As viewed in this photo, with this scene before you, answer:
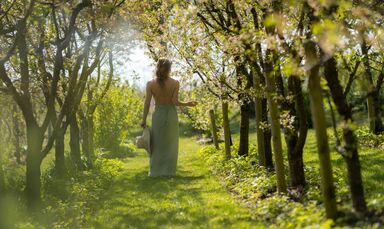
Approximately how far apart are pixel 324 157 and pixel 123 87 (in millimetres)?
22499

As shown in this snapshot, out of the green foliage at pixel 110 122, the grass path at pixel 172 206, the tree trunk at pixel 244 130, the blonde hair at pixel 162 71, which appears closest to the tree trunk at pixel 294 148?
the grass path at pixel 172 206

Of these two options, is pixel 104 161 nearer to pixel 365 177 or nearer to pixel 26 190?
pixel 26 190

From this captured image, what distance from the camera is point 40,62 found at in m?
12.1

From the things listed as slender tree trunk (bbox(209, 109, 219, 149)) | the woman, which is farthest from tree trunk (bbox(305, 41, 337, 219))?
slender tree trunk (bbox(209, 109, 219, 149))

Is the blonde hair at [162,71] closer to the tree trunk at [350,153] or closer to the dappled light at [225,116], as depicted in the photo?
the dappled light at [225,116]

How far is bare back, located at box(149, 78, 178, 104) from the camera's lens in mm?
10422

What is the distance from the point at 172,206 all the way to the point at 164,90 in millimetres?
3101

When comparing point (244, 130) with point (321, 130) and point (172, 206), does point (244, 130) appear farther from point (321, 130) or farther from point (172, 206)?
point (321, 130)

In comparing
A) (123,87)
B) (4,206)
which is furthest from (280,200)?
(123,87)

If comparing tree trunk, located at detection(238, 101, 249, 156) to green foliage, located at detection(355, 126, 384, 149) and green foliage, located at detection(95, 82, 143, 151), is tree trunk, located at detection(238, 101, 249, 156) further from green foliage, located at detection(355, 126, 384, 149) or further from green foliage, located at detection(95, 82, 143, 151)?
Result: green foliage, located at detection(95, 82, 143, 151)

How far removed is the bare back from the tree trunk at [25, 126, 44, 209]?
267 cm

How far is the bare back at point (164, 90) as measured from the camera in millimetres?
10422

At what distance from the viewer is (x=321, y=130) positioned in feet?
16.0

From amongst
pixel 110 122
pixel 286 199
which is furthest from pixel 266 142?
pixel 110 122
